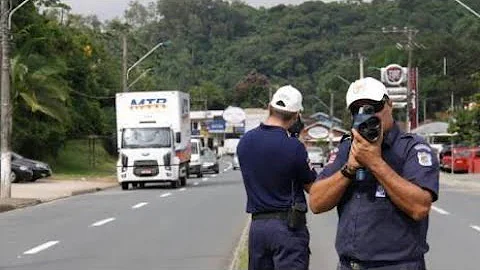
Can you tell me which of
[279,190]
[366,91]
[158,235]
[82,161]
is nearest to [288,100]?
[279,190]

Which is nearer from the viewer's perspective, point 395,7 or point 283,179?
point 283,179

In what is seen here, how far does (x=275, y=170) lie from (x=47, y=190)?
27892mm

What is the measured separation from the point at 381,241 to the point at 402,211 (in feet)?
0.62

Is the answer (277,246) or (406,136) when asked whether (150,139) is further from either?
(406,136)

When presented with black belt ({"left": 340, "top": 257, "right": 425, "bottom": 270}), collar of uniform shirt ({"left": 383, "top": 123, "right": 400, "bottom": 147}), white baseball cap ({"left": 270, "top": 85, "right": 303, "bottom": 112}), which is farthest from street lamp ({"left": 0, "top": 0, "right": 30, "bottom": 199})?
collar of uniform shirt ({"left": 383, "top": 123, "right": 400, "bottom": 147})

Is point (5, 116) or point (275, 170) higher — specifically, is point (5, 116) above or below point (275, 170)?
above

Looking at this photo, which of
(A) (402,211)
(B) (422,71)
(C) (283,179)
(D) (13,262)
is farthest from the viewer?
(B) (422,71)

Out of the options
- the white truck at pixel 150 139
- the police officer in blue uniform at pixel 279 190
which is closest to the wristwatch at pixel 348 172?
the police officer in blue uniform at pixel 279 190

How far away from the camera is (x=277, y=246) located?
6.45m

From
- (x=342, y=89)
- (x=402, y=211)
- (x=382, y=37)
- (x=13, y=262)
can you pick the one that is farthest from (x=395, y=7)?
(x=402, y=211)

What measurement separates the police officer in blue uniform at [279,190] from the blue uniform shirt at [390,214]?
5.54ft

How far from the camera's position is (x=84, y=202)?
90.0 feet

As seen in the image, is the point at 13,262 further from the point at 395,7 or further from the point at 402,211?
the point at 395,7

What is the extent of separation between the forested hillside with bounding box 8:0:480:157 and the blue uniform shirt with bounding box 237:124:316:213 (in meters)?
35.3
